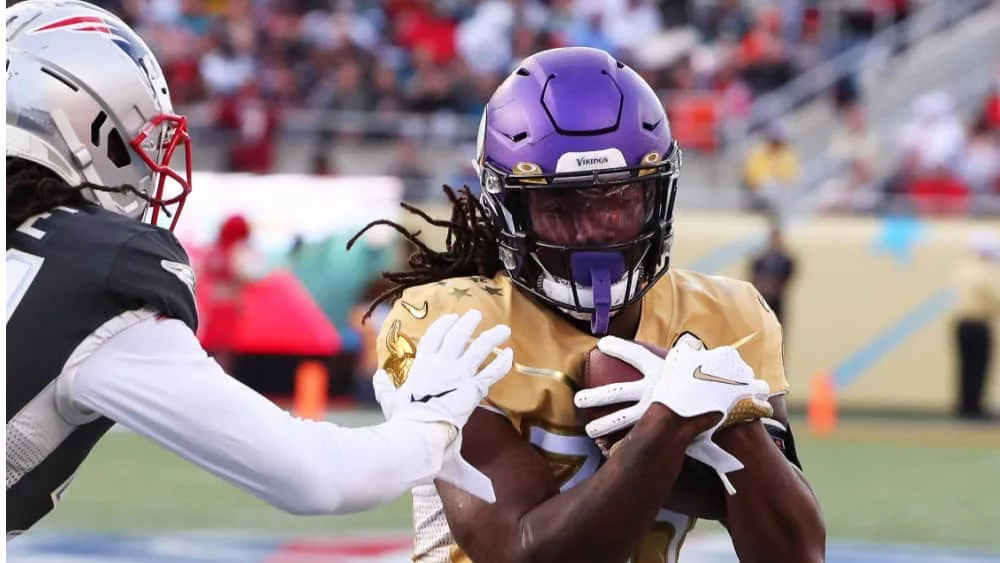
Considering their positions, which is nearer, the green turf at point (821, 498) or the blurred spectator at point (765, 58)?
the green turf at point (821, 498)

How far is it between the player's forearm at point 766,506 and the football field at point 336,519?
3.27m

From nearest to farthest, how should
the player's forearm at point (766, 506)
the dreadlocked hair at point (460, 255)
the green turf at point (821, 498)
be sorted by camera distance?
the player's forearm at point (766, 506) < the dreadlocked hair at point (460, 255) < the green turf at point (821, 498)

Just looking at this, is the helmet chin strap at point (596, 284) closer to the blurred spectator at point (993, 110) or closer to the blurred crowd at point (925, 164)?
the blurred crowd at point (925, 164)

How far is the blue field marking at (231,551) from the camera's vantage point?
20.5 feet

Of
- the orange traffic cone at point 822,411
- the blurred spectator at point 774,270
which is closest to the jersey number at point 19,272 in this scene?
the orange traffic cone at point 822,411

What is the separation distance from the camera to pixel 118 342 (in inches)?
84.4

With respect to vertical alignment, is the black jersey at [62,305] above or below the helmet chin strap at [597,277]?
above

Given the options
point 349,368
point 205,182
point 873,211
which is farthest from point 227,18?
point 873,211

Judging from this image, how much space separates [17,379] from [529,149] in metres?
1.10

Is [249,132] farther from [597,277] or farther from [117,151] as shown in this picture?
[117,151]

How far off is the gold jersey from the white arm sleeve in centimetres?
64

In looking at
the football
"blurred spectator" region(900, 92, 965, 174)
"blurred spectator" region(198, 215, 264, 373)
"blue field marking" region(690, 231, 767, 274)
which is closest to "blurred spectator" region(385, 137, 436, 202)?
"blurred spectator" region(198, 215, 264, 373)

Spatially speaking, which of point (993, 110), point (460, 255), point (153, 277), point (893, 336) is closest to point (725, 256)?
point (893, 336)

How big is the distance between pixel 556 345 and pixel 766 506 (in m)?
0.48
